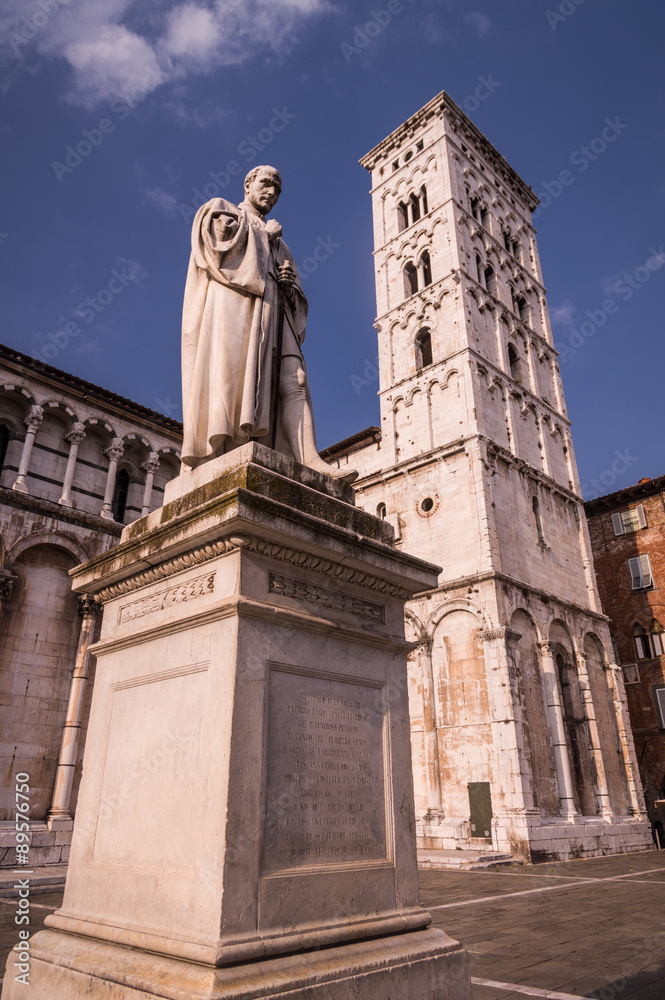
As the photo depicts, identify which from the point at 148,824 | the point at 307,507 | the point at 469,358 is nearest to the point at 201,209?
the point at 307,507

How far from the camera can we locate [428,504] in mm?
25734

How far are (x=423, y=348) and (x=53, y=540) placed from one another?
60.6 ft

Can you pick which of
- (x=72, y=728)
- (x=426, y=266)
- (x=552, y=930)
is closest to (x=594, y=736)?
(x=72, y=728)

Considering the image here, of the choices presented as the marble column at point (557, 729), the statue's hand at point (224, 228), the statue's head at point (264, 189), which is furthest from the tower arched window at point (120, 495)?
the statue's hand at point (224, 228)

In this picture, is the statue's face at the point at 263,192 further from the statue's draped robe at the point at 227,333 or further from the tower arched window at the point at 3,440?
the tower arched window at the point at 3,440

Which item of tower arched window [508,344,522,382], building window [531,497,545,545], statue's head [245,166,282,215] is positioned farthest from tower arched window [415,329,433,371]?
statue's head [245,166,282,215]

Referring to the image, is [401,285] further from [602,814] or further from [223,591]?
[223,591]

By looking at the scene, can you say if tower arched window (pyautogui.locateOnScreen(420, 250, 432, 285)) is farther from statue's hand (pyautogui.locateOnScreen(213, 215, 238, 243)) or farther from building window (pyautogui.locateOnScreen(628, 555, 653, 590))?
statue's hand (pyautogui.locateOnScreen(213, 215, 238, 243))

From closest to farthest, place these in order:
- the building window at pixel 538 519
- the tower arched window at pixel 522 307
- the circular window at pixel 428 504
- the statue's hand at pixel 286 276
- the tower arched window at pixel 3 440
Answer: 1. the statue's hand at pixel 286 276
2. the tower arched window at pixel 3 440
3. the circular window at pixel 428 504
4. the building window at pixel 538 519
5. the tower arched window at pixel 522 307

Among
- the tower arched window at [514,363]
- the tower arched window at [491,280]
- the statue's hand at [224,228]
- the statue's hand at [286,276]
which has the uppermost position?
the tower arched window at [491,280]

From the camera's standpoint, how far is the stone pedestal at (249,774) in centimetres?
298

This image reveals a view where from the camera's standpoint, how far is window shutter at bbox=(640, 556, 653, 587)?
3194cm

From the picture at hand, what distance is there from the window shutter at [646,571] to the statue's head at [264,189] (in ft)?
104

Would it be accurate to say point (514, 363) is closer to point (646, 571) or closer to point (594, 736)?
point (646, 571)
